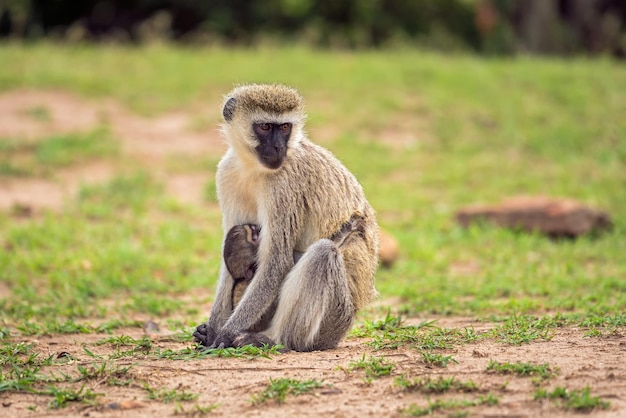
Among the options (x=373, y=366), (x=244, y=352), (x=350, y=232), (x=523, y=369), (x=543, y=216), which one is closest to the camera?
(x=523, y=369)

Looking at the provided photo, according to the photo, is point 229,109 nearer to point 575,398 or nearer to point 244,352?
point 244,352

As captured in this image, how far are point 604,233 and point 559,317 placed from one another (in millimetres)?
4740

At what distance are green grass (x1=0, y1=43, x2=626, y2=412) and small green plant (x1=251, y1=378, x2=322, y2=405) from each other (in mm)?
724

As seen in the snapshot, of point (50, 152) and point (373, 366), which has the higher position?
point (50, 152)

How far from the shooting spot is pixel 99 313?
8039 millimetres

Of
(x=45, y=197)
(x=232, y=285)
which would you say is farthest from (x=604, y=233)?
(x=45, y=197)

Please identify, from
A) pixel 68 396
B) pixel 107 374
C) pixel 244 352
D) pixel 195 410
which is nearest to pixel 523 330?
pixel 244 352

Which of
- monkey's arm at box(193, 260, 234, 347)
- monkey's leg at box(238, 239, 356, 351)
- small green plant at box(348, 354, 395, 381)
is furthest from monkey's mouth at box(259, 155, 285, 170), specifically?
small green plant at box(348, 354, 395, 381)

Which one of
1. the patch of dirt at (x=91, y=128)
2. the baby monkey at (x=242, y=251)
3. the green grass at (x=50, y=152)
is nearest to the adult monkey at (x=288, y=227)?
the baby monkey at (x=242, y=251)

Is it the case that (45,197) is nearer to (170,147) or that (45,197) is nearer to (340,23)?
(170,147)

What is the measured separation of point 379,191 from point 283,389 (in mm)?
7882

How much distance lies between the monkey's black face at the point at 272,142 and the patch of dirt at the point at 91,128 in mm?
6064

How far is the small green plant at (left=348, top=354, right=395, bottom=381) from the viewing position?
509 cm

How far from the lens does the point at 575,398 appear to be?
14.7 feet
